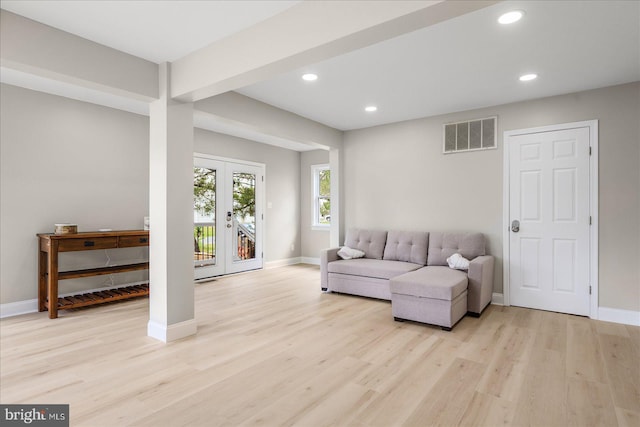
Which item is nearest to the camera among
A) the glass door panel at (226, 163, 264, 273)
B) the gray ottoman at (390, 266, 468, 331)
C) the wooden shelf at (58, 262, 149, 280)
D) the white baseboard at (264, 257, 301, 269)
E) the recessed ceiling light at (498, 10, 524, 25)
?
the recessed ceiling light at (498, 10, 524, 25)

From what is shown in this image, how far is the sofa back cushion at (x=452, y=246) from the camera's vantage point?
432 centimetres

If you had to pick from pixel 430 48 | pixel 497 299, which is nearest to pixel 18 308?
pixel 430 48

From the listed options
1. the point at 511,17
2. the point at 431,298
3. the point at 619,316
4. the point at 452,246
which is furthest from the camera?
the point at 452,246

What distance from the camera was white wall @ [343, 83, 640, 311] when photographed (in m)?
3.60

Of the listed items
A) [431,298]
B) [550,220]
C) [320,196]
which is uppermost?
[320,196]

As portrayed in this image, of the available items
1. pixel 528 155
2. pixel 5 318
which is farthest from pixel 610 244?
pixel 5 318

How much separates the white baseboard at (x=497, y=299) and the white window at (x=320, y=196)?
373 centimetres

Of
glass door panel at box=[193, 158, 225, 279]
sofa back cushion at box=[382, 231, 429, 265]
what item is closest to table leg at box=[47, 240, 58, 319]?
glass door panel at box=[193, 158, 225, 279]

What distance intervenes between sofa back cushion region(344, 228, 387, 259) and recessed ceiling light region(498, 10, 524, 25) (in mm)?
3211

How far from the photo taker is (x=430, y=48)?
283cm

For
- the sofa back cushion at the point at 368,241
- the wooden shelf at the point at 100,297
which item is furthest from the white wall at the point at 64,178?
the sofa back cushion at the point at 368,241

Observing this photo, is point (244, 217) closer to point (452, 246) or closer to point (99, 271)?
point (99, 271)

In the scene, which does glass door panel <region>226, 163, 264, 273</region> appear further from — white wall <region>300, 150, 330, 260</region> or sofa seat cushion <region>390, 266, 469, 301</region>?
sofa seat cushion <region>390, 266, 469, 301</region>

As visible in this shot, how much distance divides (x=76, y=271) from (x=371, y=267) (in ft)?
11.9
